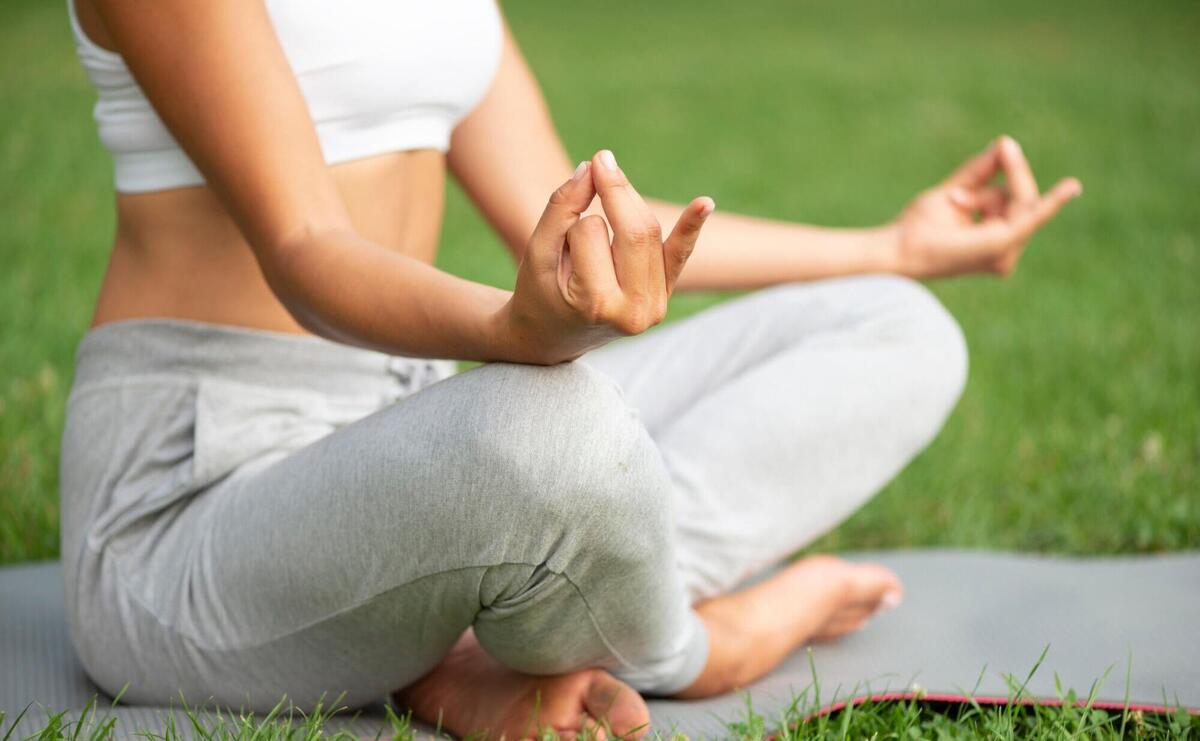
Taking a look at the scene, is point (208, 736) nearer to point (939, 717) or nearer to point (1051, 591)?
point (939, 717)

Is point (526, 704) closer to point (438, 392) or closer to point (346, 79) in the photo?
point (438, 392)

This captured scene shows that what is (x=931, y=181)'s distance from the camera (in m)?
5.78

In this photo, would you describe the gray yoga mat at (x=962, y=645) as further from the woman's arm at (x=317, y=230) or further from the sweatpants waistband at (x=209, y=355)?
the woman's arm at (x=317, y=230)

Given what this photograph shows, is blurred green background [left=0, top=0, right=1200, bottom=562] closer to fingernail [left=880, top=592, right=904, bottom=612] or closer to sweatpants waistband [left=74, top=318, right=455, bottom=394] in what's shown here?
fingernail [left=880, top=592, right=904, bottom=612]

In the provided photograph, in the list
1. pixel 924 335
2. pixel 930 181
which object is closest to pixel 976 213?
pixel 924 335

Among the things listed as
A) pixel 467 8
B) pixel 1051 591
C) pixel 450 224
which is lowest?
pixel 450 224

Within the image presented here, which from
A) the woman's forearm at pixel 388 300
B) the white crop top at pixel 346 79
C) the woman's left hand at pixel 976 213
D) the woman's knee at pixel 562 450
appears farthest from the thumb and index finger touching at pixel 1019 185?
the woman's forearm at pixel 388 300

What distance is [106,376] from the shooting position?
5.00 ft

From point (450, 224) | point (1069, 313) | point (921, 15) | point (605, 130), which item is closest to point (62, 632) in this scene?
point (1069, 313)

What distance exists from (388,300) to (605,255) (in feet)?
0.81

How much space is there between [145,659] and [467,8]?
0.85 metres

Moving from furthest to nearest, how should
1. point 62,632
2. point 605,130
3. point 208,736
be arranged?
1. point 605,130
2. point 62,632
3. point 208,736

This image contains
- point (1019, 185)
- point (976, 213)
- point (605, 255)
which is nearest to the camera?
point (605, 255)

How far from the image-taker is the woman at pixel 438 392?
1.20 m
